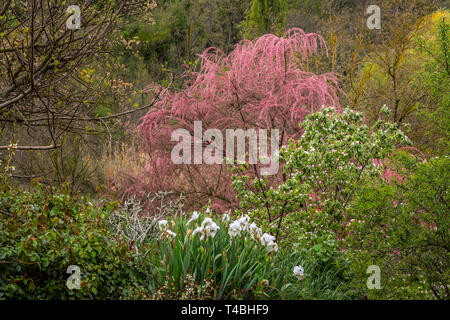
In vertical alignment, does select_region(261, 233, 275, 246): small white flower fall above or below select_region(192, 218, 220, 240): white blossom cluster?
below

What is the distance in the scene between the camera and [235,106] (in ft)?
21.4

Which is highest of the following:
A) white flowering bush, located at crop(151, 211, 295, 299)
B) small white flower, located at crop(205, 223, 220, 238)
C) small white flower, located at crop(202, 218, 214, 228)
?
small white flower, located at crop(202, 218, 214, 228)

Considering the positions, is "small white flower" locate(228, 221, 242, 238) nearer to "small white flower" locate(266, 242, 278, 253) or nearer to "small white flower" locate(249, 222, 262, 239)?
"small white flower" locate(249, 222, 262, 239)

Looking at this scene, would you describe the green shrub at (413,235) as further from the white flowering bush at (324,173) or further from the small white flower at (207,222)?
the small white flower at (207,222)

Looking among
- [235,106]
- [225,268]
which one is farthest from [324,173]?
[235,106]

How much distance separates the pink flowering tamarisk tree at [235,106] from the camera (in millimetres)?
6090

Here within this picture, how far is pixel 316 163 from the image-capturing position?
4.83 metres

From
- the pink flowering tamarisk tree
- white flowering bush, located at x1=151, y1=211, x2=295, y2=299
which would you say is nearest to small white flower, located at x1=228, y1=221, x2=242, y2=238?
white flowering bush, located at x1=151, y1=211, x2=295, y2=299

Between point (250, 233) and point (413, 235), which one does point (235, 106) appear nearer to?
point (250, 233)

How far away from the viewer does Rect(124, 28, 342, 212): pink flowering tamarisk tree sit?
6090mm

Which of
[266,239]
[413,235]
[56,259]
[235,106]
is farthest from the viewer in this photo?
[235,106]

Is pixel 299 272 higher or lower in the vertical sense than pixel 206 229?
lower
